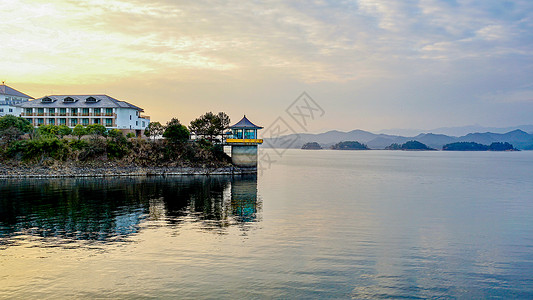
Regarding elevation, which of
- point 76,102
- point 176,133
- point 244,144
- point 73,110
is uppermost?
point 76,102

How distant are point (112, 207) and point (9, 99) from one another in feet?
297

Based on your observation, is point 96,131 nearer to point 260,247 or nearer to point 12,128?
point 12,128

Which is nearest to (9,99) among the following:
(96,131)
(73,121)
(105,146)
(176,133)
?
(73,121)

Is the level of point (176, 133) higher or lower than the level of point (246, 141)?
higher

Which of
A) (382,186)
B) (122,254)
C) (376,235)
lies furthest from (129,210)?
(382,186)

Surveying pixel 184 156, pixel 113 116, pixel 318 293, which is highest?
pixel 113 116

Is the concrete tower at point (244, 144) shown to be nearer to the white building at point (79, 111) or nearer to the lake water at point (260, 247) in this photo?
the white building at point (79, 111)

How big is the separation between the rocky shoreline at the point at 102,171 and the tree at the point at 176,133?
7463 millimetres

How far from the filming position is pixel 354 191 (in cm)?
4981

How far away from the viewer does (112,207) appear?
34.4 meters

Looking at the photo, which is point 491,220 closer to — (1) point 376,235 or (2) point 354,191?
(1) point 376,235

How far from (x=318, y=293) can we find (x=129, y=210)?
2327cm

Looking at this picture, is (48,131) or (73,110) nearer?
(48,131)

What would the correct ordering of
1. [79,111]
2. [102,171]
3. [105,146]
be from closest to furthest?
[102,171] → [105,146] → [79,111]
